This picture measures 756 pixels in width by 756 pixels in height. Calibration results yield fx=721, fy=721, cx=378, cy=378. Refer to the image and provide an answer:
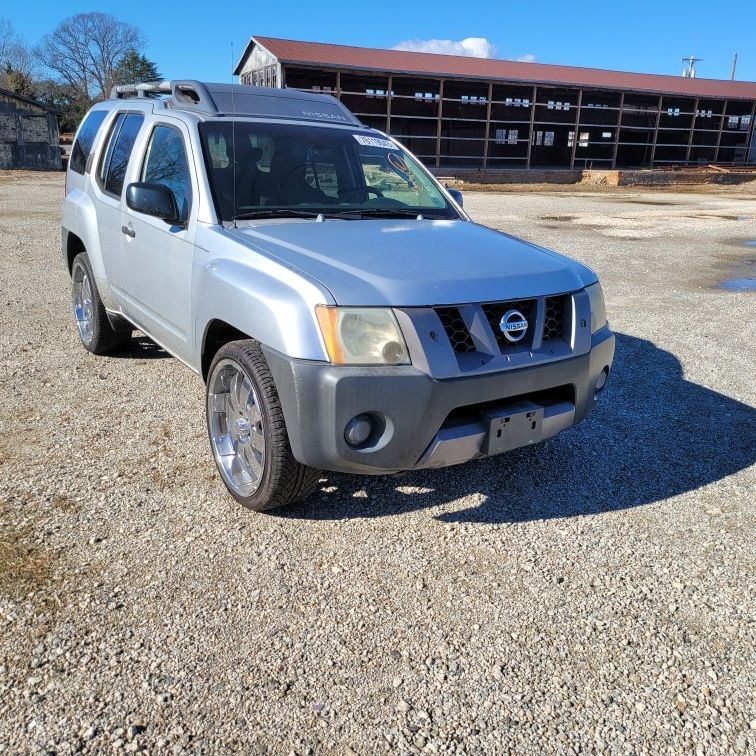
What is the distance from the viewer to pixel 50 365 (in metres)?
5.53

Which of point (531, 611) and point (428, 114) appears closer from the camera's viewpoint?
point (531, 611)

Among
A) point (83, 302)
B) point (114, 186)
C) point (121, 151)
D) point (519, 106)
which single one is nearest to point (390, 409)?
point (114, 186)

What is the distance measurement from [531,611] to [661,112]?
42.0 metres

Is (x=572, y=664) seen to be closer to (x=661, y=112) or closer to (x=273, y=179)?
(x=273, y=179)

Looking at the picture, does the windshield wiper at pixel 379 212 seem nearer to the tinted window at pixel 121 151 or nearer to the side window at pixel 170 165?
the side window at pixel 170 165

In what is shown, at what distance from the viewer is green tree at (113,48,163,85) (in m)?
58.7

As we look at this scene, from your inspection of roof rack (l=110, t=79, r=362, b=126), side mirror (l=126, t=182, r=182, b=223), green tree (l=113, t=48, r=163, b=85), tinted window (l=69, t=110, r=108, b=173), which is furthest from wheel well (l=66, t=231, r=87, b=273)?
green tree (l=113, t=48, r=163, b=85)

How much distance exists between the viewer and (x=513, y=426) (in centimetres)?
312

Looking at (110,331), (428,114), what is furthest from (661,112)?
(110,331)

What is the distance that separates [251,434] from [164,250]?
133 centimetres

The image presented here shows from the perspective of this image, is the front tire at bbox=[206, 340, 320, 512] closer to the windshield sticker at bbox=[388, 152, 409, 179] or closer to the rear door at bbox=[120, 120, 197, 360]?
the rear door at bbox=[120, 120, 197, 360]

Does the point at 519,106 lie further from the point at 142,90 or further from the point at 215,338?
the point at 215,338

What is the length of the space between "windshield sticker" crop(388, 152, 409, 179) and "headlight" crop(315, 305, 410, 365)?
2.10 m

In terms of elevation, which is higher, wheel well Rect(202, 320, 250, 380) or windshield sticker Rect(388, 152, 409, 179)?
windshield sticker Rect(388, 152, 409, 179)
